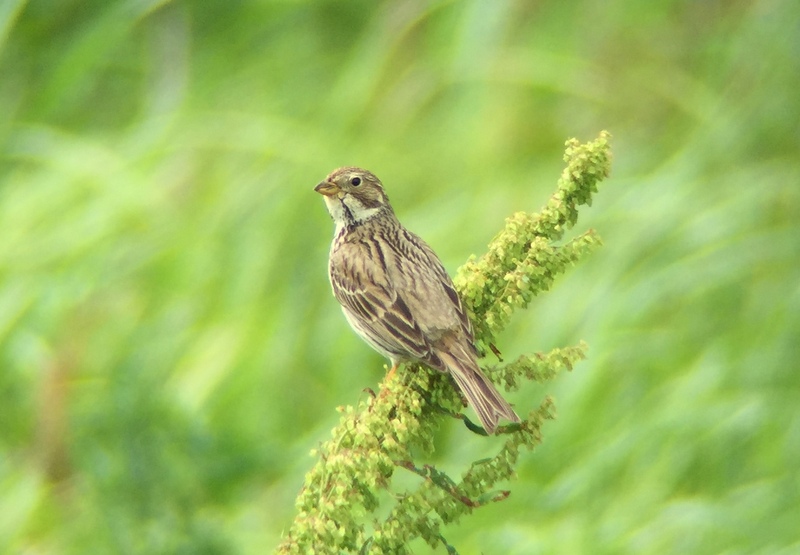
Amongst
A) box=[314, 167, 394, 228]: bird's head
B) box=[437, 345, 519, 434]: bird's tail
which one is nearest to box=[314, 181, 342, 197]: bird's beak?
box=[314, 167, 394, 228]: bird's head

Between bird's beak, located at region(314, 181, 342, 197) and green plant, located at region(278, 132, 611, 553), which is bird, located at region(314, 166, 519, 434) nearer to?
bird's beak, located at region(314, 181, 342, 197)

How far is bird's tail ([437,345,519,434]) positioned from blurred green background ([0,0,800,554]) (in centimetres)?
112

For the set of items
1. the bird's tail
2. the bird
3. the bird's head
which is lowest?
the bird's tail

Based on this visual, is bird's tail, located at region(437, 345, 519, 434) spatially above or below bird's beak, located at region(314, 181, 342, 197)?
below

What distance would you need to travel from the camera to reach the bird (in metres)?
2.95

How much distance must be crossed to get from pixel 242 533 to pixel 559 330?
1.38 metres

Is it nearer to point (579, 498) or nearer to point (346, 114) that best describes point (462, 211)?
point (346, 114)

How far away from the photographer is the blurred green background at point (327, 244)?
4.23m

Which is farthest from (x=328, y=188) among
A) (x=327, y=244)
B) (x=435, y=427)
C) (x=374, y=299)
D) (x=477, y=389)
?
(x=435, y=427)

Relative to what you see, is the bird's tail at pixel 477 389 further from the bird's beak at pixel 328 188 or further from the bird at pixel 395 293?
A: the bird's beak at pixel 328 188

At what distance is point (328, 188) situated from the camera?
14.3ft

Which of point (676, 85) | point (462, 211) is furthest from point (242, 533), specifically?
point (676, 85)

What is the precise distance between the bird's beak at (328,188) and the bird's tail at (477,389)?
4.63 feet

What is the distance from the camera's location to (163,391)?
15.4ft
